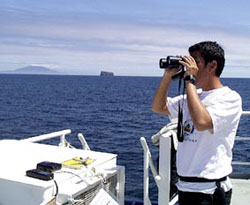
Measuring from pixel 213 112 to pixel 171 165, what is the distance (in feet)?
4.54

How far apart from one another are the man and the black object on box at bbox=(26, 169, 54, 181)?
3.36ft

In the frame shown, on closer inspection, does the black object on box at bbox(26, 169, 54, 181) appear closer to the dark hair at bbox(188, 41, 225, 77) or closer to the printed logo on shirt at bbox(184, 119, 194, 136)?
the printed logo on shirt at bbox(184, 119, 194, 136)

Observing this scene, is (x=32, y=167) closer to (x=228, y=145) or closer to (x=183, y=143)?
(x=183, y=143)

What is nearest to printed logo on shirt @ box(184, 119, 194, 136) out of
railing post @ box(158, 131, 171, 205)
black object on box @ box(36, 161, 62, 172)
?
railing post @ box(158, 131, 171, 205)

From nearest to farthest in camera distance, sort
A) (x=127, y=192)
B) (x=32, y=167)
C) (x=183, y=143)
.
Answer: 1. (x=183, y=143)
2. (x=32, y=167)
3. (x=127, y=192)

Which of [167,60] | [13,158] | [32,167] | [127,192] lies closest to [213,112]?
[167,60]

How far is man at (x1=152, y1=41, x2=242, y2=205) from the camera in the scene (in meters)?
2.57

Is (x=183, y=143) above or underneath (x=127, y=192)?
above

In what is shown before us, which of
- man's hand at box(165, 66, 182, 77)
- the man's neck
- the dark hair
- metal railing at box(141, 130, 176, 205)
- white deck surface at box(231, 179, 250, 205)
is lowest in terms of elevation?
white deck surface at box(231, 179, 250, 205)

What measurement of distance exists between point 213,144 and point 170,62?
0.68 m

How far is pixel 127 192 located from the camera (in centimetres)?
1111

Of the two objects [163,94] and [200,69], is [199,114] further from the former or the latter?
[163,94]

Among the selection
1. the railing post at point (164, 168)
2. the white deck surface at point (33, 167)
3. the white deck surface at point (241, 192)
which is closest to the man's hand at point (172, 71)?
the railing post at point (164, 168)

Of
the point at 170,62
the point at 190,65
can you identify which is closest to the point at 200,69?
the point at 190,65
